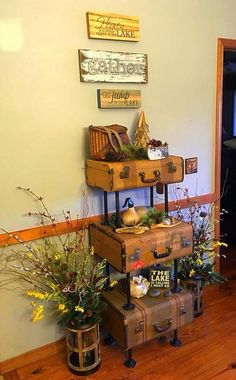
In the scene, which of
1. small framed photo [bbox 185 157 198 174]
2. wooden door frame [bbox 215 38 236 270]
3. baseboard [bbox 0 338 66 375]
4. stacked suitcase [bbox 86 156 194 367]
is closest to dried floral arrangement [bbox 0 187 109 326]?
stacked suitcase [bbox 86 156 194 367]

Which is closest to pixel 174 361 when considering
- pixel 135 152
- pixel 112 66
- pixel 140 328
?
pixel 140 328

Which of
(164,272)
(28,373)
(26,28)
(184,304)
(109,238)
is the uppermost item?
(26,28)

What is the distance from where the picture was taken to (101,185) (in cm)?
189

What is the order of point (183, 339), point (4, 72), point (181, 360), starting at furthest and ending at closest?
1. point (183, 339)
2. point (181, 360)
3. point (4, 72)

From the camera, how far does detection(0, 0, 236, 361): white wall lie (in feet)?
5.87

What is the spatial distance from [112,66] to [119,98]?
7.4 inches

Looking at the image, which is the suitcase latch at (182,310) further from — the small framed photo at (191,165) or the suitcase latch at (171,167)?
the small framed photo at (191,165)

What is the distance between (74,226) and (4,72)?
3.07 feet

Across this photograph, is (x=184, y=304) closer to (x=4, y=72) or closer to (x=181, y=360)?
(x=181, y=360)

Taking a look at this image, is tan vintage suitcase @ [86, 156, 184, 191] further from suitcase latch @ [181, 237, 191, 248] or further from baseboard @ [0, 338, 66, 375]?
baseboard @ [0, 338, 66, 375]

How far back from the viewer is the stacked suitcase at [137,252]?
1.79m

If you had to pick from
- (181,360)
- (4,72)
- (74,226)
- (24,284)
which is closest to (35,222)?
(74,226)

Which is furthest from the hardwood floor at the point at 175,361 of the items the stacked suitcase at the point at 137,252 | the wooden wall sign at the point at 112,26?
the wooden wall sign at the point at 112,26

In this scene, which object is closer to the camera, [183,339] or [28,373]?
[28,373]
